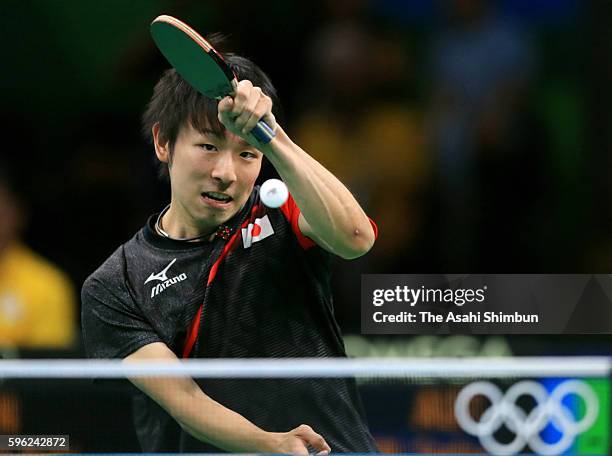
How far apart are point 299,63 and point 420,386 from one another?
1824mm

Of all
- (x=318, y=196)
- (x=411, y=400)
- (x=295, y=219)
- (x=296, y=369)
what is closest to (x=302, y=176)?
(x=318, y=196)

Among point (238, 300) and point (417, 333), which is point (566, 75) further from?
point (238, 300)

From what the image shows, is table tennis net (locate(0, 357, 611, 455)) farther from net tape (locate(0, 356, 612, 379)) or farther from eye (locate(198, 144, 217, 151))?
eye (locate(198, 144, 217, 151))

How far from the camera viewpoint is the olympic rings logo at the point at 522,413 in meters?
2.75

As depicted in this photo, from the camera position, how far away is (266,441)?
2631 millimetres

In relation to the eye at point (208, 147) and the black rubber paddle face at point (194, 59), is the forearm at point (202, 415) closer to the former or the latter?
the eye at point (208, 147)

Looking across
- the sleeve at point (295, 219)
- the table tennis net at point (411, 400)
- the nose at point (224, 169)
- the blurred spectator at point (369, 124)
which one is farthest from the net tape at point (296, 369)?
the blurred spectator at point (369, 124)

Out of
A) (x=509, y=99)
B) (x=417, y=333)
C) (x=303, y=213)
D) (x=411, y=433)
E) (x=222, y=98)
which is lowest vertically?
(x=411, y=433)

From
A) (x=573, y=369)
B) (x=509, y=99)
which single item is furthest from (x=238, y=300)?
(x=509, y=99)

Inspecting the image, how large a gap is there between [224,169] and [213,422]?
1.87ft

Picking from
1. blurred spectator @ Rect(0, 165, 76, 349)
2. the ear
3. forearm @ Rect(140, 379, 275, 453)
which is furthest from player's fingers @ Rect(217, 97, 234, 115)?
blurred spectator @ Rect(0, 165, 76, 349)

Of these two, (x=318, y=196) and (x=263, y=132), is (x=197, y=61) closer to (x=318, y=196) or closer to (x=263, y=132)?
(x=263, y=132)

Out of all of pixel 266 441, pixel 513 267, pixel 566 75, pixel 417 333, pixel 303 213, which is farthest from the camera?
pixel 566 75

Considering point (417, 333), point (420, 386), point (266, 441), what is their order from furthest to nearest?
point (417, 333) < point (420, 386) < point (266, 441)
